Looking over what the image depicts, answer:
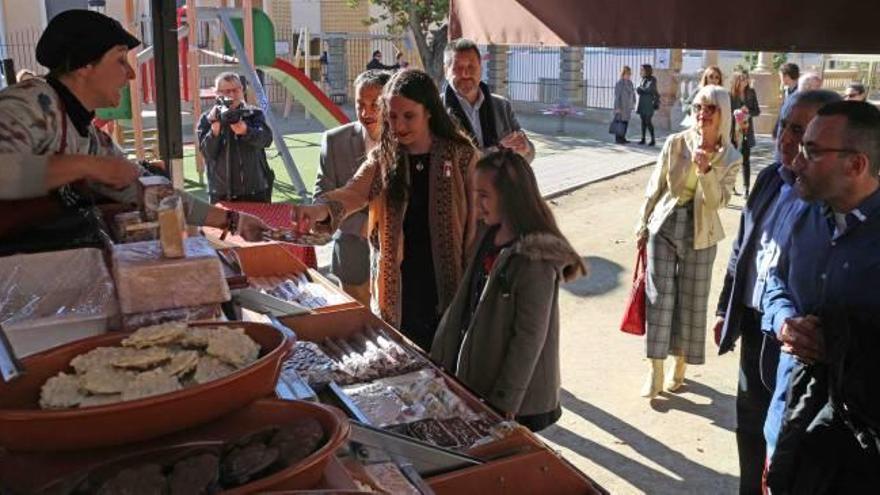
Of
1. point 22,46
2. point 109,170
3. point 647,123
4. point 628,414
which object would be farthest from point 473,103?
point 22,46

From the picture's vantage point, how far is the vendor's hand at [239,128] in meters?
6.66

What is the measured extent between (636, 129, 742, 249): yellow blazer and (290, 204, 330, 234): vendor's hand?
7.43 feet

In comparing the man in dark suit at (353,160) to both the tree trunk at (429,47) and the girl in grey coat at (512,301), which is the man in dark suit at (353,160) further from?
the tree trunk at (429,47)

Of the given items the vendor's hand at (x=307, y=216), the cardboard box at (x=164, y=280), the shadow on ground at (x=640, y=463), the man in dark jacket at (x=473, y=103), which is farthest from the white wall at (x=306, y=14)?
the cardboard box at (x=164, y=280)

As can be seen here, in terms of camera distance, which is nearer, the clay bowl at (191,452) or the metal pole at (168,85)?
the clay bowl at (191,452)

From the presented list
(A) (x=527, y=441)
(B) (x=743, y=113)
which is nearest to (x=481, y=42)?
(A) (x=527, y=441)

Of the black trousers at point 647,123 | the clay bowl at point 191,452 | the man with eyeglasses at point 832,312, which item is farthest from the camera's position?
the black trousers at point 647,123

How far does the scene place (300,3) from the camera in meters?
26.8

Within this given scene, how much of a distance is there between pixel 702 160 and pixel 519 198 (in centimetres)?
202

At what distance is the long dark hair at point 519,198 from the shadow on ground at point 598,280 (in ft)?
11.8

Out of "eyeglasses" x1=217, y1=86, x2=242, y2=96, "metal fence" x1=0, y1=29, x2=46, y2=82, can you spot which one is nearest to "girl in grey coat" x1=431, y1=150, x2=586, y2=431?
"eyeglasses" x1=217, y1=86, x2=242, y2=96

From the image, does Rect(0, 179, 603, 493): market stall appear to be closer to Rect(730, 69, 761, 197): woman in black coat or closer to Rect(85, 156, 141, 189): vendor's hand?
Rect(85, 156, 141, 189): vendor's hand

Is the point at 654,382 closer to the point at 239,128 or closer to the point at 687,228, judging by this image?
the point at 687,228

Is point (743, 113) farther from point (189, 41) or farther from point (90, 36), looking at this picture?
point (90, 36)
